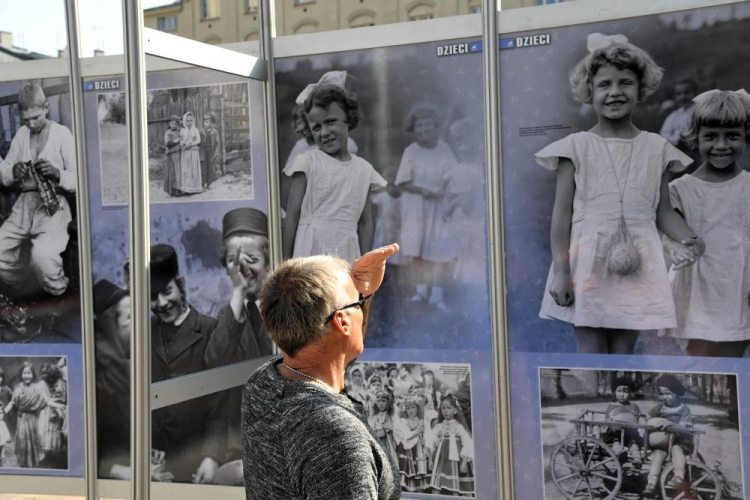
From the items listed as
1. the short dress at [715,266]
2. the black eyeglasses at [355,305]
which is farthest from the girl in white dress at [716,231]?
the black eyeglasses at [355,305]

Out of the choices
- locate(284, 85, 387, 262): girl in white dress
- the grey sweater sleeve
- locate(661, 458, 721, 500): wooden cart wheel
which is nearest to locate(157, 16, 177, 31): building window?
locate(284, 85, 387, 262): girl in white dress

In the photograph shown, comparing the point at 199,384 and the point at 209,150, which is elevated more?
the point at 209,150

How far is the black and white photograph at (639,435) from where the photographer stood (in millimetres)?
4113

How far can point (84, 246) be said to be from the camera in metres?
4.32

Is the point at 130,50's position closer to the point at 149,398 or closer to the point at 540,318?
the point at 149,398

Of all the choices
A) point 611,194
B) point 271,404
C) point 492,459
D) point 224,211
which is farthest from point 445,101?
point 271,404

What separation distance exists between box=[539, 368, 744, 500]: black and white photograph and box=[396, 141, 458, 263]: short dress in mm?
855

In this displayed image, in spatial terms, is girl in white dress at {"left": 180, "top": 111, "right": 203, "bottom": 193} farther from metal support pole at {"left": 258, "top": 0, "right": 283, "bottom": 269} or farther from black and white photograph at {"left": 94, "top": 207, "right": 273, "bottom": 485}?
metal support pole at {"left": 258, "top": 0, "right": 283, "bottom": 269}

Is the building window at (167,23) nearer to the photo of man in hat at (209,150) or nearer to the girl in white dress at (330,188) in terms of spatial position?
the photo of man in hat at (209,150)

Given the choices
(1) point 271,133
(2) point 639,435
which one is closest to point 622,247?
(2) point 639,435

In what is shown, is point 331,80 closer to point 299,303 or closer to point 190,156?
point 190,156

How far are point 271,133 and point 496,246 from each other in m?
1.40

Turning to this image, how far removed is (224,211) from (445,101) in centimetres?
130

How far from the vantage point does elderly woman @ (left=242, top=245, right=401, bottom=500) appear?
1834 mm
